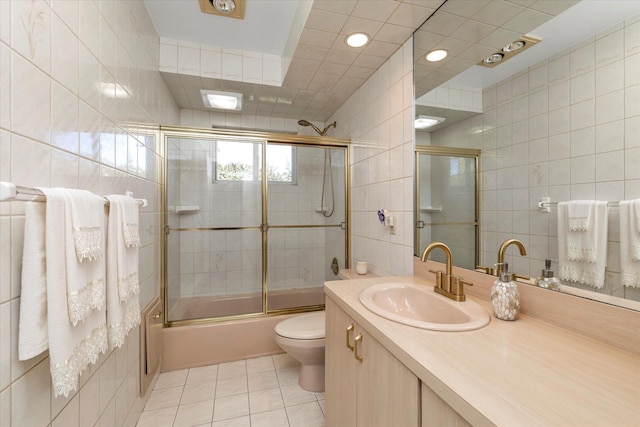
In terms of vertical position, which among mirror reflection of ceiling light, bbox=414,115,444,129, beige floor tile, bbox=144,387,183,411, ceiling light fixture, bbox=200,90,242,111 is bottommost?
beige floor tile, bbox=144,387,183,411

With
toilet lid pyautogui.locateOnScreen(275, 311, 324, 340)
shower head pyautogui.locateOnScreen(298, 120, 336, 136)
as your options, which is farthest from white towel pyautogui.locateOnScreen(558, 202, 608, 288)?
shower head pyautogui.locateOnScreen(298, 120, 336, 136)

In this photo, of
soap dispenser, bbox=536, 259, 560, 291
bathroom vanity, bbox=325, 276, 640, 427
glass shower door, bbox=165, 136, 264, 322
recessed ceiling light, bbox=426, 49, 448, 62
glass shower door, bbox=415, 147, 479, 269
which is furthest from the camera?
glass shower door, bbox=165, 136, 264, 322

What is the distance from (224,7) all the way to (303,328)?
214cm

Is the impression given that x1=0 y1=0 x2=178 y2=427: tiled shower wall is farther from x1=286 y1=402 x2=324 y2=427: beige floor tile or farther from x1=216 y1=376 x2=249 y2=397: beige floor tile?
x1=286 y1=402 x2=324 y2=427: beige floor tile

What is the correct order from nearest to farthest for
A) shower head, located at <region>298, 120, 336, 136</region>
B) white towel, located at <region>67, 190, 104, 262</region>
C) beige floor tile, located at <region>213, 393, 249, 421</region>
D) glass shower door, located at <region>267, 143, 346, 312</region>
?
white towel, located at <region>67, 190, 104, 262</region>, beige floor tile, located at <region>213, 393, 249, 421</region>, glass shower door, located at <region>267, 143, 346, 312</region>, shower head, located at <region>298, 120, 336, 136</region>

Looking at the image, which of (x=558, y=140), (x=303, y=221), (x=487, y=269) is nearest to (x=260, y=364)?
(x=303, y=221)

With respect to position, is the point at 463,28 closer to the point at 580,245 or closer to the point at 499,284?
the point at 580,245

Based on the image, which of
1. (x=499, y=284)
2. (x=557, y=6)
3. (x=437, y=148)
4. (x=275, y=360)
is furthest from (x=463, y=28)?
(x=275, y=360)

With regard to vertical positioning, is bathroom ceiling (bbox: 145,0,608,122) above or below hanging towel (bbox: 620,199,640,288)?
above

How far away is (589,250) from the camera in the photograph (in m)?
0.79

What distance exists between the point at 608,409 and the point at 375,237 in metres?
1.53

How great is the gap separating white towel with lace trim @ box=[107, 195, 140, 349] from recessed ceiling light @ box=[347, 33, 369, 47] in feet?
4.94

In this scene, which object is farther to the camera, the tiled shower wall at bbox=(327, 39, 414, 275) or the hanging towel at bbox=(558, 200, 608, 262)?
the tiled shower wall at bbox=(327, 39, 414, 275)

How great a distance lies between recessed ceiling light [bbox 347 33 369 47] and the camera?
156 cm
